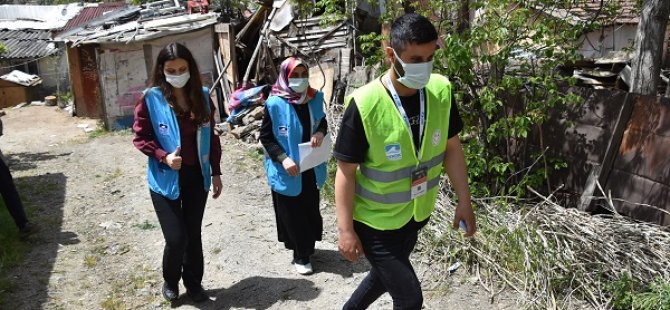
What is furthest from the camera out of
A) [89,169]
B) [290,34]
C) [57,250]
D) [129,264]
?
[290,34]

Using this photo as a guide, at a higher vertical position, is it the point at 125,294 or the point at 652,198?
the point at 652,198

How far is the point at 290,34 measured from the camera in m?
10.8

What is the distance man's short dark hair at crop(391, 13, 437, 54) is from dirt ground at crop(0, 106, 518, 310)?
2.09 metres

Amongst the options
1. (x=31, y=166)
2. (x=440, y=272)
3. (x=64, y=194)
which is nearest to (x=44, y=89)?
(x=31, y=166)

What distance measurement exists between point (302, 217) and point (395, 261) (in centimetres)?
168

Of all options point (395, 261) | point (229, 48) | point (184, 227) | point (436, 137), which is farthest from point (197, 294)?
point (229, 48)

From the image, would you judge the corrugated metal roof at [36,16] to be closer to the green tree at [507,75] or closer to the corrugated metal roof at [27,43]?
the corrugated metal roof at [27,43]

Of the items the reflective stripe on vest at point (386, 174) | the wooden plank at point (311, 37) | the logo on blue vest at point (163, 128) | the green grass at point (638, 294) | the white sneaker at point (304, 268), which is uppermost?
the wooden plank at point (311, 37)

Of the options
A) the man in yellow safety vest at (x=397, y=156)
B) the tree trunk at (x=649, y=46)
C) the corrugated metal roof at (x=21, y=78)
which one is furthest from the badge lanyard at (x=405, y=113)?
the corrugated metal roof at (x=21, y=78)

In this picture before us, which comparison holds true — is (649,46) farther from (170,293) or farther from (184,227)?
(170,293)

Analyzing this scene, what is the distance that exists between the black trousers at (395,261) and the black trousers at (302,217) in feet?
4.93

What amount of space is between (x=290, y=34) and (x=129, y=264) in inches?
277

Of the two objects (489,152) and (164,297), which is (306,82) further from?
(489,152)

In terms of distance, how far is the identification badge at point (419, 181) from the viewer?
246 cm
